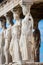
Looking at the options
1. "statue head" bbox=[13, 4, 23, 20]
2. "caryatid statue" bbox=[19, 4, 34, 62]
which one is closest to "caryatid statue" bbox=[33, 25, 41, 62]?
"caryatid statue" bbox=[19, 4, 34, 62]

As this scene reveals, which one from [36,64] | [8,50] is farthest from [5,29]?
[36,64]

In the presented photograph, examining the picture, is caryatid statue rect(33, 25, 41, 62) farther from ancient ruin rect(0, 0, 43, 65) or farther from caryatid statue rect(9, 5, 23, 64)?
caryatid statue rect(9, 5, 23, 64)

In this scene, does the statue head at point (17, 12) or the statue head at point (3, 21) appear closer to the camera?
the statue head at point (17, 12)

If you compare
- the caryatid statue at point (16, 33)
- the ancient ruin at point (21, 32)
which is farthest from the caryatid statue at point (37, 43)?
the caryatid statue at point (16, 33)

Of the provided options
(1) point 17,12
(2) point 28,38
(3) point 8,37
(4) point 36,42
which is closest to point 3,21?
(3) point 8,37

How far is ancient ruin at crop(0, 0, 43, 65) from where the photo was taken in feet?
67.1

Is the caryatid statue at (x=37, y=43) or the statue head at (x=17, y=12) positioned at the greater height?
the statue head at (x=17, y=12)

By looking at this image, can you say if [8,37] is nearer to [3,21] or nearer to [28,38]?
[3,21]

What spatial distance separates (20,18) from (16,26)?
0.44 meters

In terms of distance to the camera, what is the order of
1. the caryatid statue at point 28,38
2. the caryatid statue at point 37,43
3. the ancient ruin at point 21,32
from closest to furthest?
the ancient ruin at point 21,32
the caryatid statue at point 28,38
the caryatid statue at point 37,43

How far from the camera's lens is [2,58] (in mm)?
25531

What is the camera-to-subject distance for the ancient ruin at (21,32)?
2046cm

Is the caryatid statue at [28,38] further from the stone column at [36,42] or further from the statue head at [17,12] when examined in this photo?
the statue head at [17,12]

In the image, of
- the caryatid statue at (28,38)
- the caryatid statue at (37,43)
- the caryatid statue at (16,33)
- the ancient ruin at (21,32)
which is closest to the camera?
the ancient ruin at (21,32)
